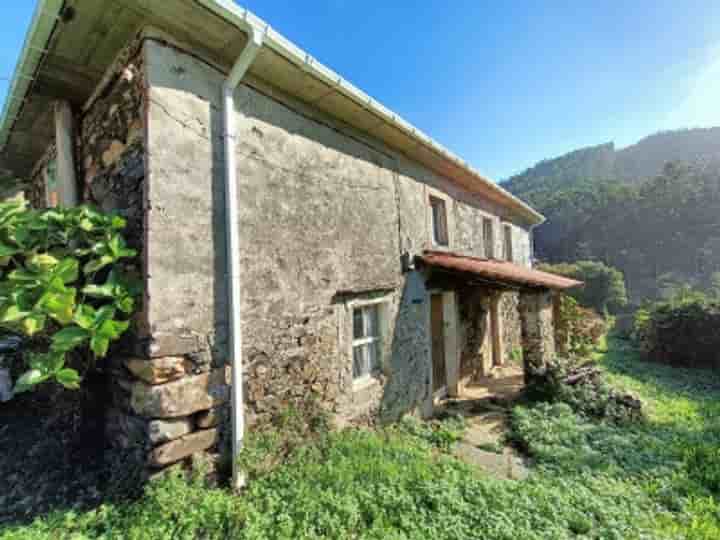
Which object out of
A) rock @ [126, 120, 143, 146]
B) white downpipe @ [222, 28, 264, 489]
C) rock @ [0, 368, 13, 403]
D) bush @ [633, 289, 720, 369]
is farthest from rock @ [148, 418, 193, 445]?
bush @ [633, 289, 720, 369]

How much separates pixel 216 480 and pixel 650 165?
58034 millimetres

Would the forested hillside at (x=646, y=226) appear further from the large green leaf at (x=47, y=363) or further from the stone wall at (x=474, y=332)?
the large green leaf at (x=47, y=363)

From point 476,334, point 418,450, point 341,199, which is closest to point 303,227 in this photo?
point 341,199

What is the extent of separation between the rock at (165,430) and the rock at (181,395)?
0.06 metres

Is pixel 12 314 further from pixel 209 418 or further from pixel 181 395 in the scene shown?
pixel 209 418

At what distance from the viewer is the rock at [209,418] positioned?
9.00 feet

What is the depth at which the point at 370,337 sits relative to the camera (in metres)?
4.85

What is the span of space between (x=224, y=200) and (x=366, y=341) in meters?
2.79

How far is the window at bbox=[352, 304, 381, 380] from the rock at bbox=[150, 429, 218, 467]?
2.14m

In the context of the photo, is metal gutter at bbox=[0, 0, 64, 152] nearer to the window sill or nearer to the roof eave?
the roof eave

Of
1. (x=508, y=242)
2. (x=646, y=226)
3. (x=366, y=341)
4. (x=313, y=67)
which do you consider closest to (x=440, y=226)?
(x=366, y=341)

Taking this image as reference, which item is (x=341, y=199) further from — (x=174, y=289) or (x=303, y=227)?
(x=174, y=289)

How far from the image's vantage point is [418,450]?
3873mm

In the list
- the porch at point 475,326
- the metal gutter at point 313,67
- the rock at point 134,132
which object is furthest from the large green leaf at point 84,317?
the porch at point 475,326
